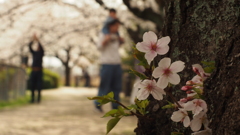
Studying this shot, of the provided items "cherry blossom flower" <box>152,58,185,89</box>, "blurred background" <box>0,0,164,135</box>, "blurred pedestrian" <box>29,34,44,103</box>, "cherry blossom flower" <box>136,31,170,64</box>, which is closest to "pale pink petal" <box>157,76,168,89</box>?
"cherry blossom flower" <box>152,58,185,89</box>

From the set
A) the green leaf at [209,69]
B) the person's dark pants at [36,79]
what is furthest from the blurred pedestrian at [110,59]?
the green leaf at [209,69]

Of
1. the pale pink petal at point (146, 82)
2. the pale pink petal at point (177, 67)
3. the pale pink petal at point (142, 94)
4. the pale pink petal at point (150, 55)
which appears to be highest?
the pale pink petal at point (150, 55)

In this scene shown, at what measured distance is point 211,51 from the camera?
1722 millimetres

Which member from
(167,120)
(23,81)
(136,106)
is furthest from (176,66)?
(23,81)

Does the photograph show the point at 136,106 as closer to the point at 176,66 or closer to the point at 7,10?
the point at 176,66

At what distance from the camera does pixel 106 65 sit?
24.2ft

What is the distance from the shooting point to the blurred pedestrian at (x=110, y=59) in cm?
713

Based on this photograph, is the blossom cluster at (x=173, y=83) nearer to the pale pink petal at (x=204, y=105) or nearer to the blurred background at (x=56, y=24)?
the pale pink petal at (x=204, y=105)

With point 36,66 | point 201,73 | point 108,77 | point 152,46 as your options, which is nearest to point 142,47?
point 152,46

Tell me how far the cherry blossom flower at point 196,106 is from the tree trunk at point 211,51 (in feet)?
0.13

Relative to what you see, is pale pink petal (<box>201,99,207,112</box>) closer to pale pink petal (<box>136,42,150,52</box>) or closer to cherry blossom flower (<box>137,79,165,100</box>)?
cherry blossom flower (<box>137,79,165,100</box>)

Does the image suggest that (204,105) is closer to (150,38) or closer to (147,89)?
(147,89)

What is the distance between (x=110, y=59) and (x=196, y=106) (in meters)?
5.91

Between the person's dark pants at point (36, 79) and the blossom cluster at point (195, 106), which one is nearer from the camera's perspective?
the blossom cluster at point (195, 106)
